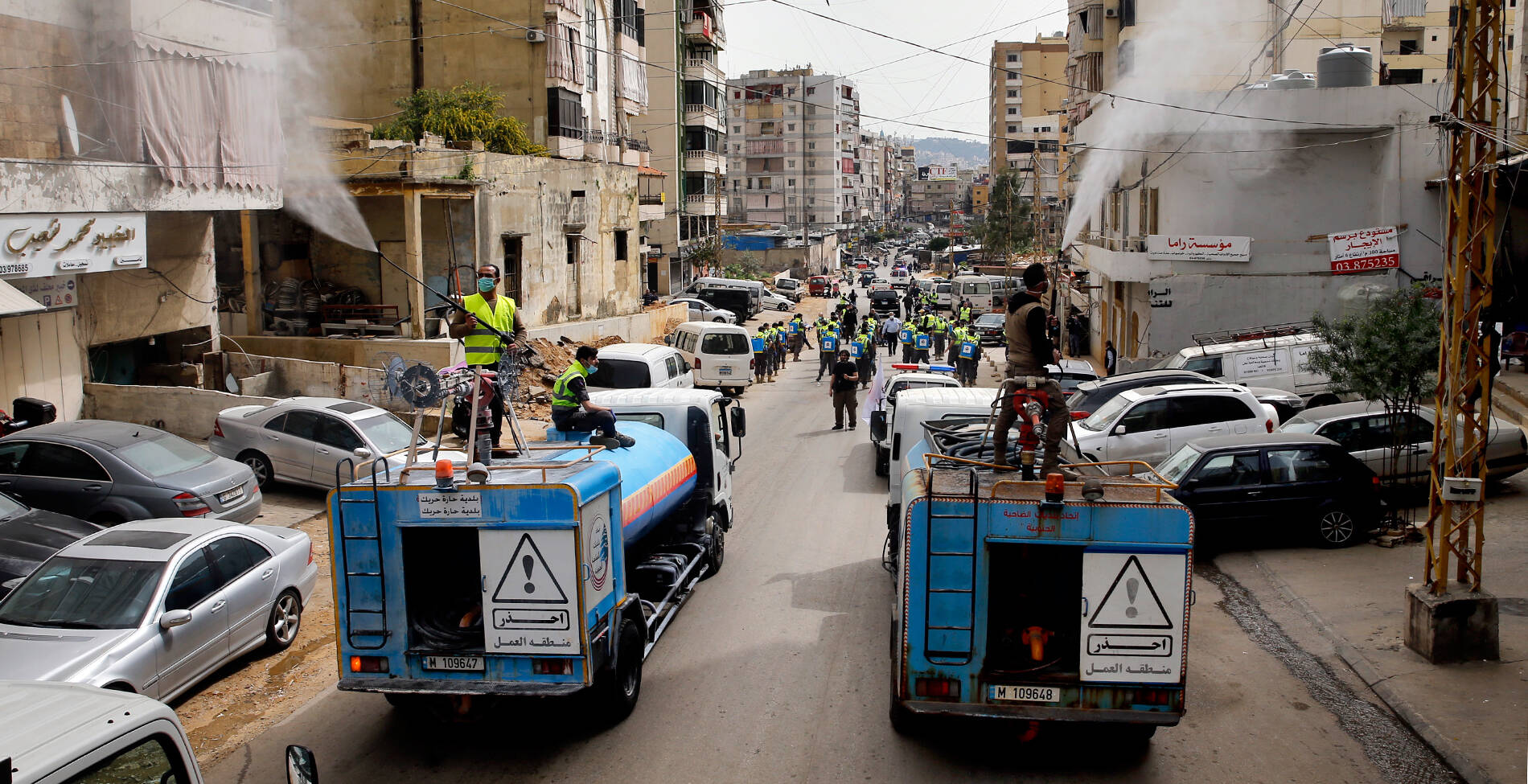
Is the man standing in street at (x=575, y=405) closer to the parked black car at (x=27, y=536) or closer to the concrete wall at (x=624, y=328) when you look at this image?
the parked black car at (x=27, y=536)

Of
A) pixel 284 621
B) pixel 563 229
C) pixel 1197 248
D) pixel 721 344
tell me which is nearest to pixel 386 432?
pixel 284 621

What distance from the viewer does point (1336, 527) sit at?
13328 mm

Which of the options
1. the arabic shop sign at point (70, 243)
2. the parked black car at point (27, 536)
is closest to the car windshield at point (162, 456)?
the parked black car at point (27, 536)

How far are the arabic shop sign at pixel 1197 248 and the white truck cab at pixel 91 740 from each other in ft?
91.7

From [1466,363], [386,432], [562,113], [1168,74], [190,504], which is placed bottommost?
[190,504]

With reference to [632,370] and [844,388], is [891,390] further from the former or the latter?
[632,370]

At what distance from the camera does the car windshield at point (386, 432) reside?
15766mm

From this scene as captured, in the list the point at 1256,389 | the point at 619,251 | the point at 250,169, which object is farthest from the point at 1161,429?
the point at 619,251

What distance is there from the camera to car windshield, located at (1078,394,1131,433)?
17.2 m

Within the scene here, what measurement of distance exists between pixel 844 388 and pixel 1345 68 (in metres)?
16.4

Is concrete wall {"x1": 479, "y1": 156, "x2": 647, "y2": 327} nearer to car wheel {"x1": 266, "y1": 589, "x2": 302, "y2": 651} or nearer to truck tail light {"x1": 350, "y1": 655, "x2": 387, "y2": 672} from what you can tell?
car wheel {"x1": 266, "y1": 589, "x2": 302, "y2": 651}

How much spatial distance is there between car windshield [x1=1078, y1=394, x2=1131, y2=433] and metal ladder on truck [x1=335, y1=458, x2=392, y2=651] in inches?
495

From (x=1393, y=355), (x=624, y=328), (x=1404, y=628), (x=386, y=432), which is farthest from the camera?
(x=624, y=328)

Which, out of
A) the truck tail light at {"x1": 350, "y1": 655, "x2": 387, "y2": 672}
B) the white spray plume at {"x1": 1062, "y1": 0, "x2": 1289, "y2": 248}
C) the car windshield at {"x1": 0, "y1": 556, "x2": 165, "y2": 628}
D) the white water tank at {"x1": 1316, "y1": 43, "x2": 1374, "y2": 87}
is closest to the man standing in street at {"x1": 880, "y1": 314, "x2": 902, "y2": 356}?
the white spray plume at {"x1": 1062, "y1": 0, "x2": 1289, "y2": 248}
